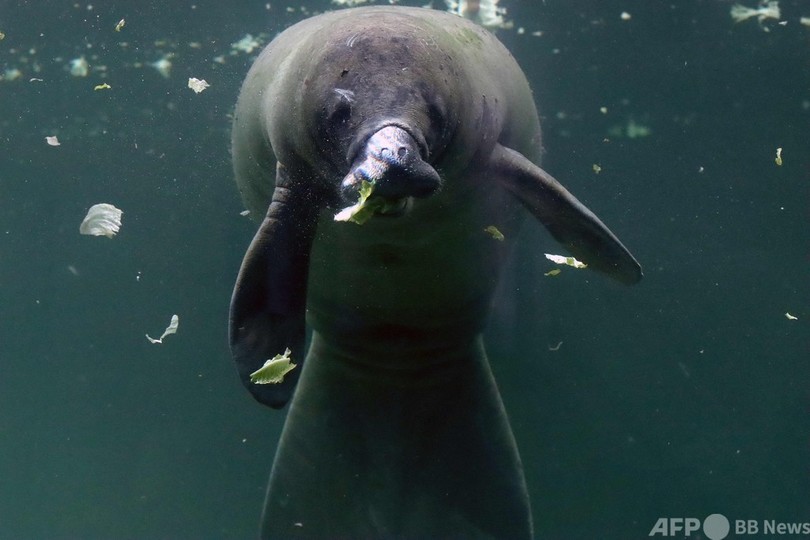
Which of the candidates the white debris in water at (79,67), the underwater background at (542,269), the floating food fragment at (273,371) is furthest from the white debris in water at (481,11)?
the white debris in water at (79,67)

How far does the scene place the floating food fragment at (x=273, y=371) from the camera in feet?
11.4

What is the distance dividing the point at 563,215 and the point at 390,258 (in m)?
0.98

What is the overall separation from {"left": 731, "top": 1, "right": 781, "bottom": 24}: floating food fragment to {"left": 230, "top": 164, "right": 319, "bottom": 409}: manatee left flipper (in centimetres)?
684

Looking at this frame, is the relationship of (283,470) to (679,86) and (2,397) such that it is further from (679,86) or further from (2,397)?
(2,397)

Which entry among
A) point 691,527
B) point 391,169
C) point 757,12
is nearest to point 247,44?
point 757,12

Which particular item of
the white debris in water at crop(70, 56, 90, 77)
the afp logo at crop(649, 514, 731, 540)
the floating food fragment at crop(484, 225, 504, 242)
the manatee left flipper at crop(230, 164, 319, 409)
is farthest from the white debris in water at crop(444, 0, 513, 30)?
the afp logo at crop(649, 514, 731, 540)

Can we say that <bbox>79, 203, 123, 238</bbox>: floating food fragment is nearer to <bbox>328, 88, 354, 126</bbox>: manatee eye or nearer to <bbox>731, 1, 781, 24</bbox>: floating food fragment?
<bbox>328, 88, 354, 126</bbox>: manatee eye

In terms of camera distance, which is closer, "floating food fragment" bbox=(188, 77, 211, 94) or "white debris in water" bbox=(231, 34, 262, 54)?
"white debris in water" bbox=(231, 34, 262, 54)

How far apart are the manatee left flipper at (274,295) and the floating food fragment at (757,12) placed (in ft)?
22.4

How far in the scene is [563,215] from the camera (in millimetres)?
3758

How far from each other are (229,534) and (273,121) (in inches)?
460

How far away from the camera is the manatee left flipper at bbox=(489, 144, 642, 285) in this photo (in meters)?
3.67

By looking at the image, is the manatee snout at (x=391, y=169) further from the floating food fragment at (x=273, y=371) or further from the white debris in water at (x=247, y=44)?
the white debris in water at (x=247, y=44)

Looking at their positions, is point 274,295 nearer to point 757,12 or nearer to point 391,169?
point 391,169
